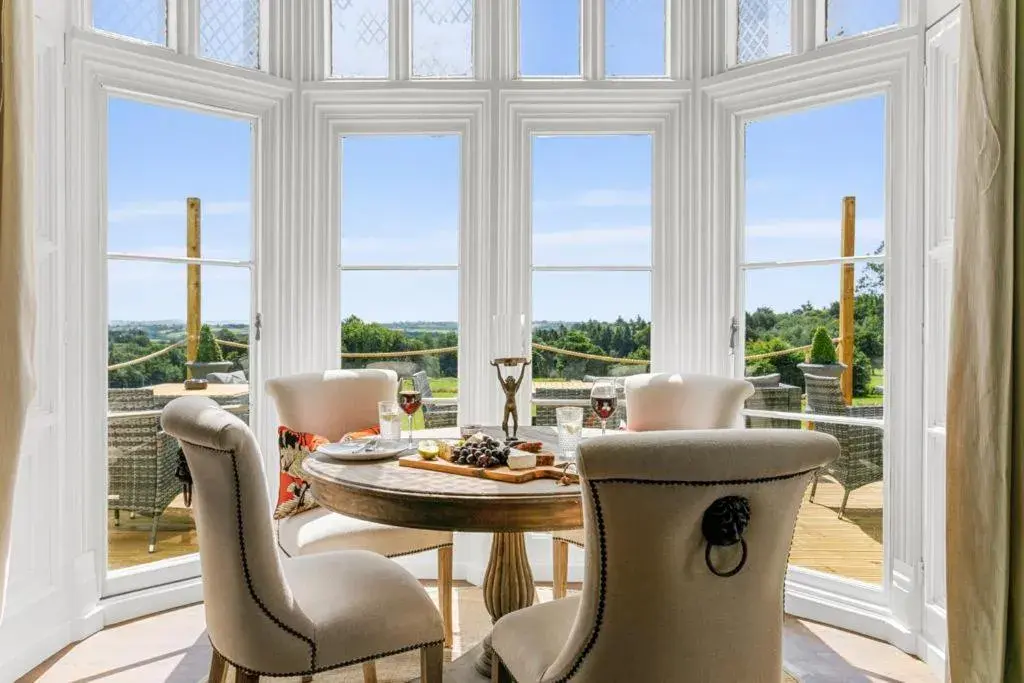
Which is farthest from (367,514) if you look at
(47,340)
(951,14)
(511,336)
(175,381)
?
(951,14)

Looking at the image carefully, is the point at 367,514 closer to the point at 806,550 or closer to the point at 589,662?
the point at 589,662

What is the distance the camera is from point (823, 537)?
3008 millimetres

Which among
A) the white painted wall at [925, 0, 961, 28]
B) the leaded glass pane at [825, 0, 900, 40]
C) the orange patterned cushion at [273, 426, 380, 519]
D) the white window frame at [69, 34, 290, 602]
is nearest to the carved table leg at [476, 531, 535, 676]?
the orange patterned cushion at [273, 426, 380, 519]

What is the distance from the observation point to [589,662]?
1278mm

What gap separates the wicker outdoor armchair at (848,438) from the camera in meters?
2.85

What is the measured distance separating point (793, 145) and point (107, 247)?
9.25ft

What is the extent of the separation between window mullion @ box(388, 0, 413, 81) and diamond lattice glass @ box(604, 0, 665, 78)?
90 cm

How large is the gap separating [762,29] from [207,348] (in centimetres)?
275

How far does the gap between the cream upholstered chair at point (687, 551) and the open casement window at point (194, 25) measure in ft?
9.02

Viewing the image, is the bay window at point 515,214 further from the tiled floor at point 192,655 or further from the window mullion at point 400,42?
the tiled floor at point 192,655

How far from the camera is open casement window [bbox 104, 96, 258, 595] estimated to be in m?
2.91

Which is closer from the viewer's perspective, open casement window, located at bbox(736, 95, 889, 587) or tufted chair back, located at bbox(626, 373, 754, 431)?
tufted chair back, located at bbox(626, 373, 754, 431)

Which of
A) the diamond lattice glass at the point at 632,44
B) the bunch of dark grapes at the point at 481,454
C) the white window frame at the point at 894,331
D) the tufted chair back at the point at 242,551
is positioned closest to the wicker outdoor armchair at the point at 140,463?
the tufted chair back at the point at 242,551

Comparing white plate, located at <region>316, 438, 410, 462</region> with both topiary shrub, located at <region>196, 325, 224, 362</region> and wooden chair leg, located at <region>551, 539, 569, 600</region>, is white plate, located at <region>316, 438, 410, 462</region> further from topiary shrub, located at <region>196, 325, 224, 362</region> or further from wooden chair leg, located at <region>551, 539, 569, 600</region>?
topiary shrub, located at <region>196, 325, 224, 362</region>
